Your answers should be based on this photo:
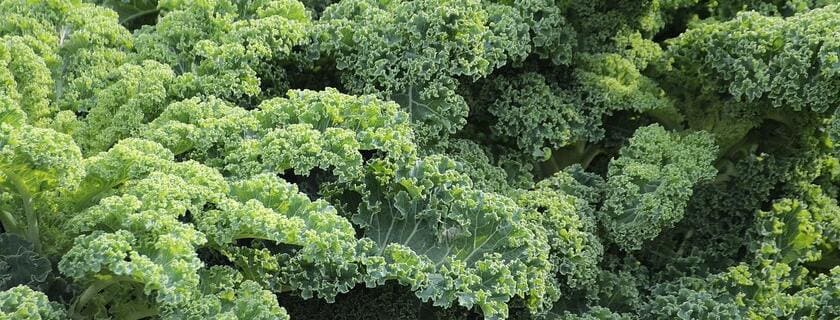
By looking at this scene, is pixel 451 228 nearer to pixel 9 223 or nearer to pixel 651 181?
pixel 651 181

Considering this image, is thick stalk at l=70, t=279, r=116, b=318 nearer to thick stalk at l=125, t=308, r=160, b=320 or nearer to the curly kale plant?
the curly kale plant

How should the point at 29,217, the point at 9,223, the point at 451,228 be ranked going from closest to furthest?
the point at 29,217, the point at 9,223, the point at 451,228

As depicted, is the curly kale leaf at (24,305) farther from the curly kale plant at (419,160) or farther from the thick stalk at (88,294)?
the thick stalk at (88,294)

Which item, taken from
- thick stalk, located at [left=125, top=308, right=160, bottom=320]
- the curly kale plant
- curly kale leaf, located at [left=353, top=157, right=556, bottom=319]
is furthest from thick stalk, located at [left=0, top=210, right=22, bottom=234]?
curly kale leaf, located at [left=353, top=157, right=556, bottom=319]

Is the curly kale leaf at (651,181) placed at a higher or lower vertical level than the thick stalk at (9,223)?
higher

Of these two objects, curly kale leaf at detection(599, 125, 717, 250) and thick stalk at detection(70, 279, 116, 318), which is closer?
thick stalk at detection(70, 279, 116, 318)

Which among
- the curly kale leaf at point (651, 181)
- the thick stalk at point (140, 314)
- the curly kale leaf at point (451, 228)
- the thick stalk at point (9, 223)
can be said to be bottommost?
the thick stalk at point (140, 314)

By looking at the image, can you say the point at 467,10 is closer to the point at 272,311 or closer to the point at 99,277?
the point at 272,311

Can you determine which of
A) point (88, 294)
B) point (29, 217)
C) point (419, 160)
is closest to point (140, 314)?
point (88, 294)

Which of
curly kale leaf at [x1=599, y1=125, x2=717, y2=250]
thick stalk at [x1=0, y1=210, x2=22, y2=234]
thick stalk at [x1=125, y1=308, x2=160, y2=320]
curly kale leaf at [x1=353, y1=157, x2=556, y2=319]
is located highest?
curly kale leaf at [x1=599, y1=125, x2=717, y2=250]

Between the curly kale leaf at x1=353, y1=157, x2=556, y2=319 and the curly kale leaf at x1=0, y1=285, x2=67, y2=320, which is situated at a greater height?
the curly kale leaf at x1=353, y1=157, x2=556, y2=319

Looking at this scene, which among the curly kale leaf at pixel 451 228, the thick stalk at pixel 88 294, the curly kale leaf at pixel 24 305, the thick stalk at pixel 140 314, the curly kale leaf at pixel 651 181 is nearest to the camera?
the curly kale leaf at pixel 24 305

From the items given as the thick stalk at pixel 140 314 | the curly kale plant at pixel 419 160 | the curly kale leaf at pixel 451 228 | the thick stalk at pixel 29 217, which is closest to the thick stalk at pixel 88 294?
the curly kale plant at pixel 419 160

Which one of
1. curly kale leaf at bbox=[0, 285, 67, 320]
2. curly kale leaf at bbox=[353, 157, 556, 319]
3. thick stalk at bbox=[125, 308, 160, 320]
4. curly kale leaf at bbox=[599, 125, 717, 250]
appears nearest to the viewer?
curly kale leaf at bbox=[0, 285, 67, 320]
